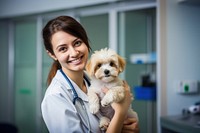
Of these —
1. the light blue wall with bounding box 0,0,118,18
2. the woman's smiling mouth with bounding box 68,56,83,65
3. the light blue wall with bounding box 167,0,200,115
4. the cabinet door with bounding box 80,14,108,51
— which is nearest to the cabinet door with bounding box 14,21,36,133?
the light blue wall with bounding box 0,0,118,18

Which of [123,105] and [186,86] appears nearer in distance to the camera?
[123,105]

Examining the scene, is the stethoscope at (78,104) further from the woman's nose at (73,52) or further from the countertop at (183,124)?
the countertop at (183,124)

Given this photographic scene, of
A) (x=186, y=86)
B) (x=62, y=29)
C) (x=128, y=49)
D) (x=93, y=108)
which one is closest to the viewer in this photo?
(x=62, y=29)

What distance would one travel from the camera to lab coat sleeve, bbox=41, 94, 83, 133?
665 millimetres

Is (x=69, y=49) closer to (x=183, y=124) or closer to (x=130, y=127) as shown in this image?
(x=130, y=127)

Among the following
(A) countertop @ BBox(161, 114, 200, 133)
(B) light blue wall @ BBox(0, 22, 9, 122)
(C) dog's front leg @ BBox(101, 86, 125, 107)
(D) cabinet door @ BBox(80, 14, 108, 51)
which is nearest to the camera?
(C) dog's front leg @ BBox(101, 86, 125, 107)

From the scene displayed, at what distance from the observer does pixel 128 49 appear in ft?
6.46

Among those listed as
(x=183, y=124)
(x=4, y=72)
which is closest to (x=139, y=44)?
(x=183, y=124)

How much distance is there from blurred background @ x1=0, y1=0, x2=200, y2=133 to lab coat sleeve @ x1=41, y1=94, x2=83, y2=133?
0.73 metres

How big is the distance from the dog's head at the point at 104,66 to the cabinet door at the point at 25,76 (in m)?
1.70

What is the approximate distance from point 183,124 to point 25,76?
1.86 metres

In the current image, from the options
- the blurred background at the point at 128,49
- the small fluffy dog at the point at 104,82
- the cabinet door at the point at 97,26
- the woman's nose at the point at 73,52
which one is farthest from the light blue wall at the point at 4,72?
the woman's nose at the point at 73,52

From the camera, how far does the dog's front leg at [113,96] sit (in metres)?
0.77

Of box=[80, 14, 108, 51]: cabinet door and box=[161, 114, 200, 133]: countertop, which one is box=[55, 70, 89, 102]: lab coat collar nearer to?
Answer: box=[161, 114, 200, 133]: countertop
